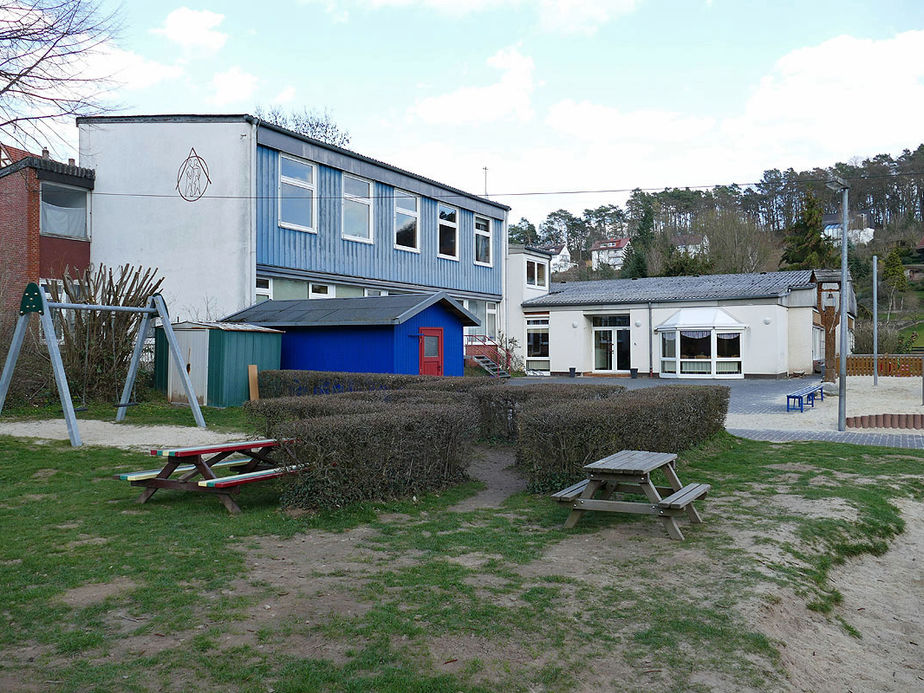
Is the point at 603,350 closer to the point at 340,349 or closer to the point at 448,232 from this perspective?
the point at 448,232

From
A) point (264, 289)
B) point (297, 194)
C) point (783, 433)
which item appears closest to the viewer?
point (783, 433)

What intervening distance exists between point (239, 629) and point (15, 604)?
150 centimetres

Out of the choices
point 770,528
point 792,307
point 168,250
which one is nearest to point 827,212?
point 792,307

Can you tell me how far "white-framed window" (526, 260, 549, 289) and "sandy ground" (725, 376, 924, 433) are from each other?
15.2m

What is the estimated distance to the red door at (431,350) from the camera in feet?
58.9

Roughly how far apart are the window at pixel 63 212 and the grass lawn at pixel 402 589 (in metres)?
14.8

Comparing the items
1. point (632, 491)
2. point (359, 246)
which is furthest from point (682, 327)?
point (632, 491)

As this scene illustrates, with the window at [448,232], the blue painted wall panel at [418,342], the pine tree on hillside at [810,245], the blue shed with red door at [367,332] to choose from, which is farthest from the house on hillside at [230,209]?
the pine tree on hillside at [810,245]

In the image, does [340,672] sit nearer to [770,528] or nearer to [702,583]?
[702,583]

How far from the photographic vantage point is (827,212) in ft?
272

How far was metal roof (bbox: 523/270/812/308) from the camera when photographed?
30.6m

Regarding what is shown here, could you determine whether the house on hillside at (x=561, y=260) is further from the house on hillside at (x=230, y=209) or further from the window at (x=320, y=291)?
the window at (x=320, y=291)

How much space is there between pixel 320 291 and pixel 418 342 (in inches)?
233

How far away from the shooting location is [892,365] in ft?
100
